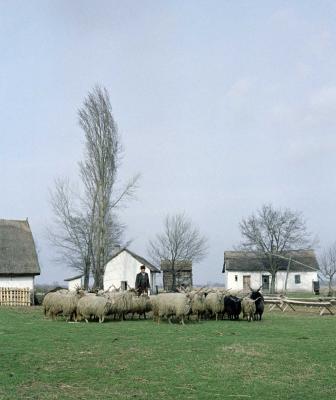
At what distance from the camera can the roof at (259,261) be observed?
63344 millimetres

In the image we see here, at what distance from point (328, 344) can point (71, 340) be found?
6371 millimetres

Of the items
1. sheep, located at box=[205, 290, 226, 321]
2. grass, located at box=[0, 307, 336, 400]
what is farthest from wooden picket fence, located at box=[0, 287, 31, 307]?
grass, located at box=[0, 307, 336, 400]

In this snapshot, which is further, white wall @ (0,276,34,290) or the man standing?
white wall @ (0,276,34,290)

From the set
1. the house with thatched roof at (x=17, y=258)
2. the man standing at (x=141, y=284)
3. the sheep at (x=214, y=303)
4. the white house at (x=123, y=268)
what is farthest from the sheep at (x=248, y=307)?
the white house at (x=123, y=268)

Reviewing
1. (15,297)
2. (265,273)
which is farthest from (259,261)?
(15,297)

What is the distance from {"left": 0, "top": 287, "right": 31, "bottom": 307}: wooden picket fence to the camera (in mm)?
32531

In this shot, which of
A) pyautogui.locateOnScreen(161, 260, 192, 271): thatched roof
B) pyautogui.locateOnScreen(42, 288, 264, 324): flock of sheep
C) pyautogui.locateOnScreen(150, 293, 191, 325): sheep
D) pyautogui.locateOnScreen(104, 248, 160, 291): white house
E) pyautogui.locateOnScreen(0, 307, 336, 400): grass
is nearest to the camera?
pyautogui.locateOnScreen(0, 307, 336, 400): grass

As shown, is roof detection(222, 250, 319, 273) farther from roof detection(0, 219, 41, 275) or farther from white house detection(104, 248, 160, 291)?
roof detection(0, 219, 41, 275)

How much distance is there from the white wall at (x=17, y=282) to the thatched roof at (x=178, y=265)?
26.9 meters

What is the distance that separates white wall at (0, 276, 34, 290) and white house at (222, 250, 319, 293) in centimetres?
3103

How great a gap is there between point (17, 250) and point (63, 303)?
18941 millimetres

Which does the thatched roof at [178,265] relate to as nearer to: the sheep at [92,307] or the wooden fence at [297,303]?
the wooden fence at [297,303]

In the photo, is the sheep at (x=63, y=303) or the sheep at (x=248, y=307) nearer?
the sheep at (x=63, y=303)

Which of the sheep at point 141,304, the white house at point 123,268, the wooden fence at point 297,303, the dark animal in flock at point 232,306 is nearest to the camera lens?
the sheep at point 141,304
